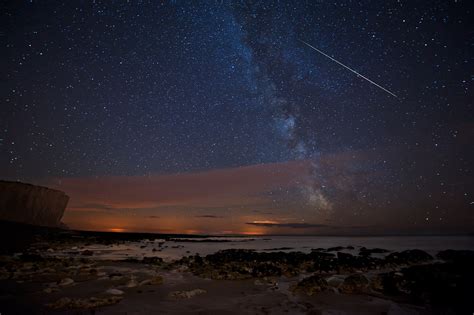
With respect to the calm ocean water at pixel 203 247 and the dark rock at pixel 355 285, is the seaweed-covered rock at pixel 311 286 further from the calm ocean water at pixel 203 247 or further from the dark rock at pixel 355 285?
the calm ocean water at pixel 203 247

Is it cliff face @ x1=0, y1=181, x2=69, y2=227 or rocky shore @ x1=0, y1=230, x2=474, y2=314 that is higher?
cliff face @ x1=0, y1=181, x2=69, y2=227

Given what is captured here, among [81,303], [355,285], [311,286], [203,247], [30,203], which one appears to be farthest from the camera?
[30,203]

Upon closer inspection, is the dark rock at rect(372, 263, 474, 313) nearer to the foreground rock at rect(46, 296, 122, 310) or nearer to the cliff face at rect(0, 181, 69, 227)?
the foreground rock at rect(46, 296, 122, 310)

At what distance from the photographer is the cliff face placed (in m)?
63.1

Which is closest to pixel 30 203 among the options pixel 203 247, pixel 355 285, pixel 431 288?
pixel 203 247

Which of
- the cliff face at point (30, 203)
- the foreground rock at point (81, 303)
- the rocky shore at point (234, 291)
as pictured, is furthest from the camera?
the cliff face at point (30, 203)

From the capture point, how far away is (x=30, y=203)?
6825cm

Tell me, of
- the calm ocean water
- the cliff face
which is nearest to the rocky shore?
the calm ocean water

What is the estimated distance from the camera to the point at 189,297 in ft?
32.1

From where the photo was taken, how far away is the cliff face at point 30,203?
63062 millimetres

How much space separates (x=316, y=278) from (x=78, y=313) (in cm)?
843

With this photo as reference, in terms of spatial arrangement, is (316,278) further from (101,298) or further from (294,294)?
(101,298)

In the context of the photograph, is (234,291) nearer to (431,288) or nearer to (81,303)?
(81,303)

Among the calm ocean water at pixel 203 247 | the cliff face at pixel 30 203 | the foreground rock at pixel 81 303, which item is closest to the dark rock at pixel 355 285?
the foreground rock at pixel 81 303
